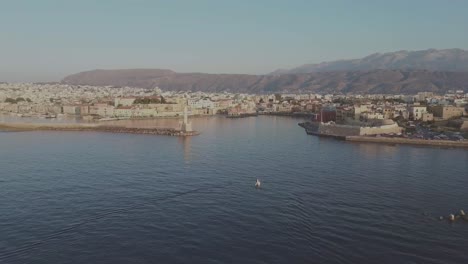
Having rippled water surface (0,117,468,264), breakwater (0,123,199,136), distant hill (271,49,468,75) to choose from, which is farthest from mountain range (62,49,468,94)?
rippled water surface (0,117,468,264)

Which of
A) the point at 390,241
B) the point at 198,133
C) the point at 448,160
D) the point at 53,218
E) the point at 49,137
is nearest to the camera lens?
the point at 390,241

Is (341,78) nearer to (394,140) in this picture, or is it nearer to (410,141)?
(394,140)

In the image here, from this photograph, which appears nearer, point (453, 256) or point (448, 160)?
point (453, 256)

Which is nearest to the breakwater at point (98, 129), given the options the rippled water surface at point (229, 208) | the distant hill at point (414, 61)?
the rippled water surface at point (229, 208)

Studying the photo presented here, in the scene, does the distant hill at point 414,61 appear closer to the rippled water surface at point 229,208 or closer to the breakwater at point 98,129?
the breakwater at point 98,129

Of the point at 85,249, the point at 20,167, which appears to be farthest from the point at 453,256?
the point at 20,167

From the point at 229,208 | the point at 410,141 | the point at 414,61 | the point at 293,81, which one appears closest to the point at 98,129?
the point at 410,141

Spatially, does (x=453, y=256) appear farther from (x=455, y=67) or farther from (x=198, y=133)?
(x=455, y=67)
